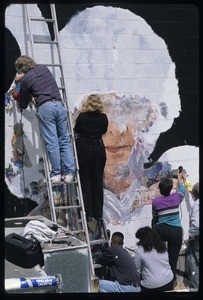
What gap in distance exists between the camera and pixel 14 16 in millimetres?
7496

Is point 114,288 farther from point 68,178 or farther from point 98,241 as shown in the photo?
point 68,178

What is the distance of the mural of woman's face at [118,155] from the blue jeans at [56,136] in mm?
1144

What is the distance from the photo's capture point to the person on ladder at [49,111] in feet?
22.3

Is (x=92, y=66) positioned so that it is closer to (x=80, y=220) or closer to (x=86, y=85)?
(x=86, y=85)

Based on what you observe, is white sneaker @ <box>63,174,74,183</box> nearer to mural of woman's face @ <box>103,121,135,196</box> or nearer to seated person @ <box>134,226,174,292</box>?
seated person @ <box>134,226,174,292</box>

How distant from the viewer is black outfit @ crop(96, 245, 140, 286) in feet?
21.5

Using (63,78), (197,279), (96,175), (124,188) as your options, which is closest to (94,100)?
(63,78)

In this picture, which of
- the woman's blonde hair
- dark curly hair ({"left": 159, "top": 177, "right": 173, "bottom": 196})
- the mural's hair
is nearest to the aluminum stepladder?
the woman's blonde hair

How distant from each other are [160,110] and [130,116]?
470 mm

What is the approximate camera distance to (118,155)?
8.06 m

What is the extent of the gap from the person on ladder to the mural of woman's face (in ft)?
3.78

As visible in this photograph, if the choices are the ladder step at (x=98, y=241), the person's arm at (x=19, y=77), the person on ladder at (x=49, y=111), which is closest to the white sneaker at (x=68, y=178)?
the person on ladder at (x=49, y=111)

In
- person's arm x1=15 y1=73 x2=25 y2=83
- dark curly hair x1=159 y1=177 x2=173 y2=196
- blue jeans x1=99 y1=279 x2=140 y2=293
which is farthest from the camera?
dark curly hair x1=159 y1=177 x2=173 y2=196

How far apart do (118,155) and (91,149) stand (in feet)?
2.64
